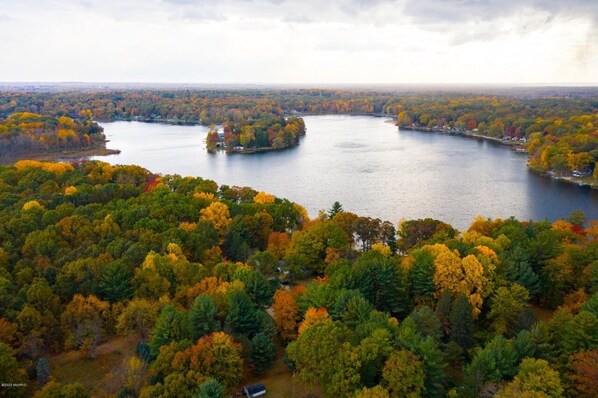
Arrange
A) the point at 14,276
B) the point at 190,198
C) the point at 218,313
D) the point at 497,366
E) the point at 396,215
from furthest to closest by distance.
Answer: the point at 396,215 < the point at 190,198 < the point at 14,276 < the point at 218,313 < the point at 497,366

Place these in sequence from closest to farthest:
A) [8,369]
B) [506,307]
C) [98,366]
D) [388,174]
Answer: [8,369] < [98,366] < [506,307] < [388,174]

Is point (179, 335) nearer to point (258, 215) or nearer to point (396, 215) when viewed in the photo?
point (258, 215)

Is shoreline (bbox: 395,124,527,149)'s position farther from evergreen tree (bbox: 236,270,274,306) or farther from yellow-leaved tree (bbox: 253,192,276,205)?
evergreen tree (bbox: 236,270,274,306)

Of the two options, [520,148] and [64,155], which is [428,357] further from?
[520,148]

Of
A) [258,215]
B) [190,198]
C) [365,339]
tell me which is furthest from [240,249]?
[365,339]

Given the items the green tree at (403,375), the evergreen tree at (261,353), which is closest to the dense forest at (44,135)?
the evergreen tree at (261,353)

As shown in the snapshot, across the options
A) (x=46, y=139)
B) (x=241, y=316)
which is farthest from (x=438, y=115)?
(x=241, y=316)
